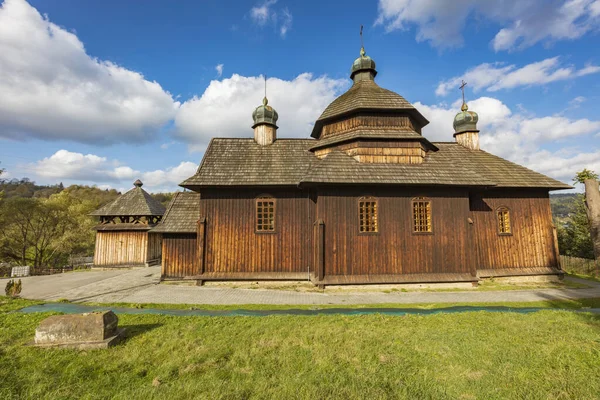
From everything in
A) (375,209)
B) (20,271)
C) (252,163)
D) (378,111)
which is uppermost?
(378,111)

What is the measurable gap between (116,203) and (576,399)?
24.5 metres

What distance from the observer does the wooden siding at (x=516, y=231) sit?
14.0 meters

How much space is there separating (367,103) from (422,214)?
20.3ft

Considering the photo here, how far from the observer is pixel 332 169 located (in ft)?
41.6

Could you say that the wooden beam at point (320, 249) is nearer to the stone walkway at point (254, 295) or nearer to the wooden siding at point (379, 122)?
the stone walkway at point (254, 295)

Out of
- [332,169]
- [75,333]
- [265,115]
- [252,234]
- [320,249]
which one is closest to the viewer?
[75,333]

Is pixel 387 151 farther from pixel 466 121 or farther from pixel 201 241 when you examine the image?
pixel 201 241

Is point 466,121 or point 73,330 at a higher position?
point 466,121

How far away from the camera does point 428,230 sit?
41.9 ft

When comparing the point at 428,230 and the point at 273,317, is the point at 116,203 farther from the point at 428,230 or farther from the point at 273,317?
the point at 428,230

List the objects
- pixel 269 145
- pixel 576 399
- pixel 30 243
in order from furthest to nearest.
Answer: pixel 30 243, pixel 269 145, pixel 576 399

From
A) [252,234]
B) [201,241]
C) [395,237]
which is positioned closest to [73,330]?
[201,241]

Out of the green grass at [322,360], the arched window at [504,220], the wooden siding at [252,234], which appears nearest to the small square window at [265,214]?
the wooden siding at [252,234]

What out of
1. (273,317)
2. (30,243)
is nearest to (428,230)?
(273,317)
